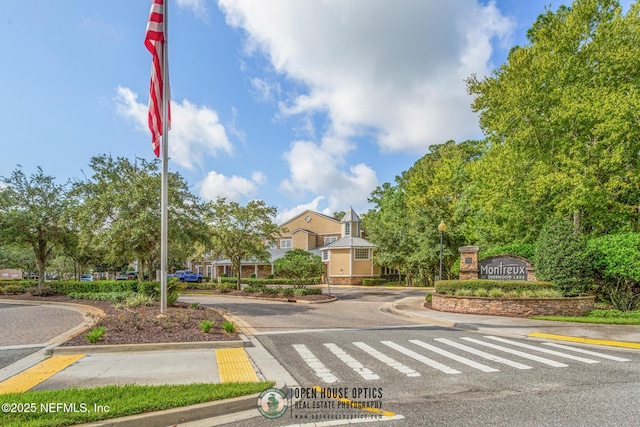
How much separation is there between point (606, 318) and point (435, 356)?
373 inches

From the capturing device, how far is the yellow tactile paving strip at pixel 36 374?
5.71 metres

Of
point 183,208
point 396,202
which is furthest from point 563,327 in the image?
point 396,202

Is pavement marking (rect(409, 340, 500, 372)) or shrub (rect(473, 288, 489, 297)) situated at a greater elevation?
shrub (rect(473, 288, 489, 297))

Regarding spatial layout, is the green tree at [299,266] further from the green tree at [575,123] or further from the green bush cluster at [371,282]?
the green bush cluster at [371,282]

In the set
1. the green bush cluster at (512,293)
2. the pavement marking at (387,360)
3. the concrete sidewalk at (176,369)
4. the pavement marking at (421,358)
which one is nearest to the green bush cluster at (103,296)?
the concrete sidewalk at (176,369)

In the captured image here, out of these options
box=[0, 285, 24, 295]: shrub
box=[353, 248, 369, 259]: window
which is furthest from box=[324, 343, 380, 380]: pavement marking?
box=[353, 248, 369, 259]: window

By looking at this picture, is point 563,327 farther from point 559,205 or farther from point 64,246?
point 64,246

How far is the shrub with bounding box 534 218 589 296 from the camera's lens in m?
16.0

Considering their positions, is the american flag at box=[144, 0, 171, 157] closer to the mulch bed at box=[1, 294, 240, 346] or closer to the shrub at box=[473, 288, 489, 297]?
the mulch bed at box=[1, 294, 240, 346]

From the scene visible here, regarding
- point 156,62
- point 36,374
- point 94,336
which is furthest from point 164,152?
point 36,374

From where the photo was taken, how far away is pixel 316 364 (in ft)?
24.2

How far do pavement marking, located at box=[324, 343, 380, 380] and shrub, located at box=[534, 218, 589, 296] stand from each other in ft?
41.3

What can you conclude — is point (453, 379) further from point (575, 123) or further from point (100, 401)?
point (575, 123)

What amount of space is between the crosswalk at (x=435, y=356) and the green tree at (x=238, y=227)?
1745 cm
